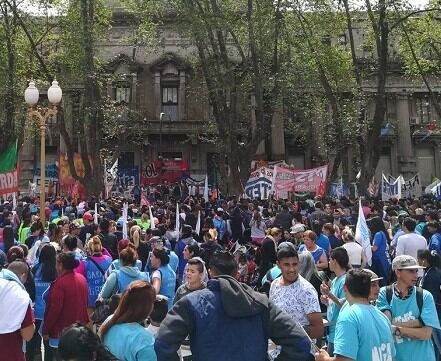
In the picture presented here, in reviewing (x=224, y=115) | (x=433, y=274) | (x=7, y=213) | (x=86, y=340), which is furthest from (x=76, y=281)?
(x=224, y=115)

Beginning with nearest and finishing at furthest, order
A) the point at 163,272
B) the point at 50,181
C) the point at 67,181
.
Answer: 1. the point at 163,272
2. the point at 67,181
3. the point at 50,181

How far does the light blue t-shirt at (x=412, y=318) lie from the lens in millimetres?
4105

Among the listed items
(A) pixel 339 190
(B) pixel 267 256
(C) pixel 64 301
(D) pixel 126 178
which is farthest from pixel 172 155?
(C) pixel 64 301

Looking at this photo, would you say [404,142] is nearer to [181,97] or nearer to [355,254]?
[181,97]

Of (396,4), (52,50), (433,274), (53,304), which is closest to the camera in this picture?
(53,304)

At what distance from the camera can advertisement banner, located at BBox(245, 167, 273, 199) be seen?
20.0 meters

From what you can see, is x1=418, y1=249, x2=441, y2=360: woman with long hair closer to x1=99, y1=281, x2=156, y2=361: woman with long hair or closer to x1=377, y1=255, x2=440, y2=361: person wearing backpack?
x1=377, y1=255, x2=440, y2=361: person wearing backpack

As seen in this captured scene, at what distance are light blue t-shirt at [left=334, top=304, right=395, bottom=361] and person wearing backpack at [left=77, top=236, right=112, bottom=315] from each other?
419 centimetres

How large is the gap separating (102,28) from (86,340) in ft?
77.8

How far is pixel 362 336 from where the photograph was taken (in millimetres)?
3449

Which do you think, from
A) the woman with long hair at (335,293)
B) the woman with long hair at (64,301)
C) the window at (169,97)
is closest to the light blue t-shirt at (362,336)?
the woman with long hair at (335,293)

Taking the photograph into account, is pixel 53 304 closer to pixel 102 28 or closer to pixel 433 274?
pixel 433 274

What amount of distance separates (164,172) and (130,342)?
30.7m

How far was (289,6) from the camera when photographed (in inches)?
846
